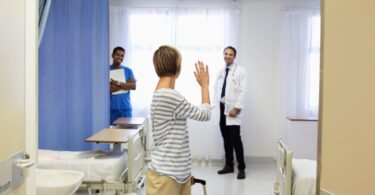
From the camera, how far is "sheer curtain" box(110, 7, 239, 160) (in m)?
4.92

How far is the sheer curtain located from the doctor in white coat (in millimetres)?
373

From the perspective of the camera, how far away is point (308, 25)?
4.84 meters

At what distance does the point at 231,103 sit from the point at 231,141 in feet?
1.62

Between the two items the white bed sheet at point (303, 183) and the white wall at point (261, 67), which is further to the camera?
the white wall at point (261, 67)

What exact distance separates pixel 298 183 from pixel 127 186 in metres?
1.27

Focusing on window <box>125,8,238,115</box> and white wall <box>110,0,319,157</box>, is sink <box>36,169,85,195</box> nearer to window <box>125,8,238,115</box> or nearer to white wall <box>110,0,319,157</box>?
window <box>125,8,238,115</box>

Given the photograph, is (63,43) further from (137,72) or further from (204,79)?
(204,79)

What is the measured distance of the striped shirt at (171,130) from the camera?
1864 millimetres

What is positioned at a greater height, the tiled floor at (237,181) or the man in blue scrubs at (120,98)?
the man in blue scrubs at (120,98)

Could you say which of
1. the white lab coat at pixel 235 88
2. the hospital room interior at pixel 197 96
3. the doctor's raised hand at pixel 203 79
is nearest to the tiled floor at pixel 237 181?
the hospital room interior at pixel 197 96

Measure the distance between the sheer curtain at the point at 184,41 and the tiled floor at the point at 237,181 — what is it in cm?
45

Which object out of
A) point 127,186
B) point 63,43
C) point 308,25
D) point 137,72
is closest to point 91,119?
point 63,43

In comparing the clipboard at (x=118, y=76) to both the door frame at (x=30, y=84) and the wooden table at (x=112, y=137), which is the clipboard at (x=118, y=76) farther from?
the door frame at (x=30, y=84)

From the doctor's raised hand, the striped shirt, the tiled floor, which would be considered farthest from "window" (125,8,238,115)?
the striped shirt
